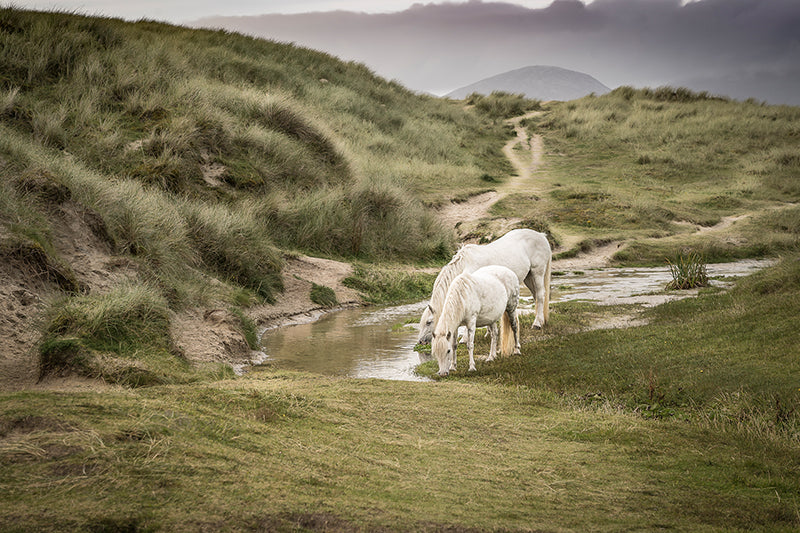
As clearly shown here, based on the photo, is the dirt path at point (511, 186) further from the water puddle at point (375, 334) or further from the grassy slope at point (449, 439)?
the grassy slope at point (449, 439)

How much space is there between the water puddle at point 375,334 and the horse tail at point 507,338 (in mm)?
1443

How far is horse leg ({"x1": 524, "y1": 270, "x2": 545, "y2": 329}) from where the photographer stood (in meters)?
13.5

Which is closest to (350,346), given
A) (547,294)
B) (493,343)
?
(493,343)

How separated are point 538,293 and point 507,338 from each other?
9.58 feet

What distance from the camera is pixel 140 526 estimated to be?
3.32 metres

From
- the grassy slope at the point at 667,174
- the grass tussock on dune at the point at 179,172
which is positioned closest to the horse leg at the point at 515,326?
the grass tussock on dune at the point at 179,172

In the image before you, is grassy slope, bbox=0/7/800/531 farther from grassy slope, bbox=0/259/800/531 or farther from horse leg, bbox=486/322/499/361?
horse leg, bbox=486/322/499/361

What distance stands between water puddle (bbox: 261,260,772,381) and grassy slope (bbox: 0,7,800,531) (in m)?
1.81

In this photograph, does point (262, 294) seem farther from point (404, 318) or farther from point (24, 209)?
point (24, 209)

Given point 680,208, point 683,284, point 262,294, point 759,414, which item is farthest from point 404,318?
point 680,208

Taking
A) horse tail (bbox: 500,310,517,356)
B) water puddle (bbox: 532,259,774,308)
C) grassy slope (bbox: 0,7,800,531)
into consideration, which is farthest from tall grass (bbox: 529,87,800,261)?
grassy slope (bbox: 0,7,800,531)

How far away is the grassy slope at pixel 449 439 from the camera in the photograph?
3.70 meters

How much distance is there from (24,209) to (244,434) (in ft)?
24.6

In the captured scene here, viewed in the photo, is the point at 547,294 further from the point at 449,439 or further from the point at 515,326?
the point at 449,439
